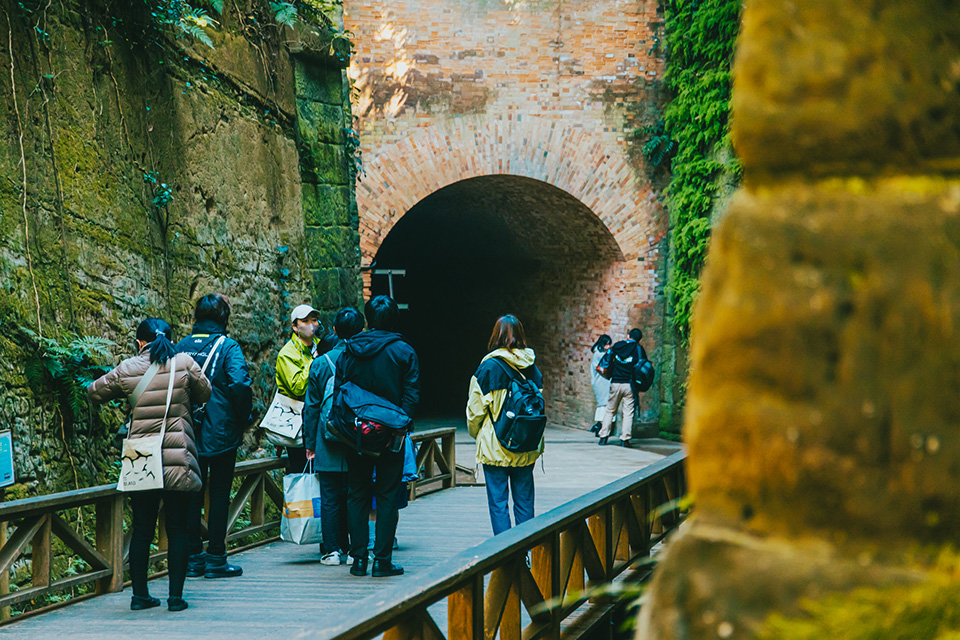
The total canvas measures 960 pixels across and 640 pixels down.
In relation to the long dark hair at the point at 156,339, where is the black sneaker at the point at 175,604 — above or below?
below

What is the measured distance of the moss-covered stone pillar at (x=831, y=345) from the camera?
1.02m

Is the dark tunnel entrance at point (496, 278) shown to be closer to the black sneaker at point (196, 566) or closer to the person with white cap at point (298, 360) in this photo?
the person with white cap at point (298, 360)

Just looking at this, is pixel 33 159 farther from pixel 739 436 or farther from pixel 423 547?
pixel 739 436

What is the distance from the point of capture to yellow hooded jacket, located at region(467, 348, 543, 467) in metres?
5.19

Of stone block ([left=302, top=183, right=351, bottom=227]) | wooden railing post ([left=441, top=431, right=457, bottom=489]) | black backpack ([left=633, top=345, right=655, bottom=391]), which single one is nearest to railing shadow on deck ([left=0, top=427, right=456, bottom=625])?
wooden railing post ([left=441, top=431, right=457, bottom=489])

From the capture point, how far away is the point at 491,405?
17.1 ft

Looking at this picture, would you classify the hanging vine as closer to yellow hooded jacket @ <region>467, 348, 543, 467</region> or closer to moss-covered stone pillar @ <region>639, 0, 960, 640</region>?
yellow hooded jacket @ <region>467, 348, 543, 467</region>

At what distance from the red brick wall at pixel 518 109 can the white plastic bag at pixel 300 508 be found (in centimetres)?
736

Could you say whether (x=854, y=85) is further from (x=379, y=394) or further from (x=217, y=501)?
(x=217, y=501)

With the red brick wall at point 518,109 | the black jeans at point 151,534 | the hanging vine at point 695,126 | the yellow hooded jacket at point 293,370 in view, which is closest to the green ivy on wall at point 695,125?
the hanging vine at point 695,126

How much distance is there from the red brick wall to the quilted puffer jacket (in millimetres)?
8095

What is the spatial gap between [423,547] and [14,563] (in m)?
2.64

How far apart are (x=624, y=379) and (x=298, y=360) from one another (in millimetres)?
7681

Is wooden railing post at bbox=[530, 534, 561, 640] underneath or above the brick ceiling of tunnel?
underneath
